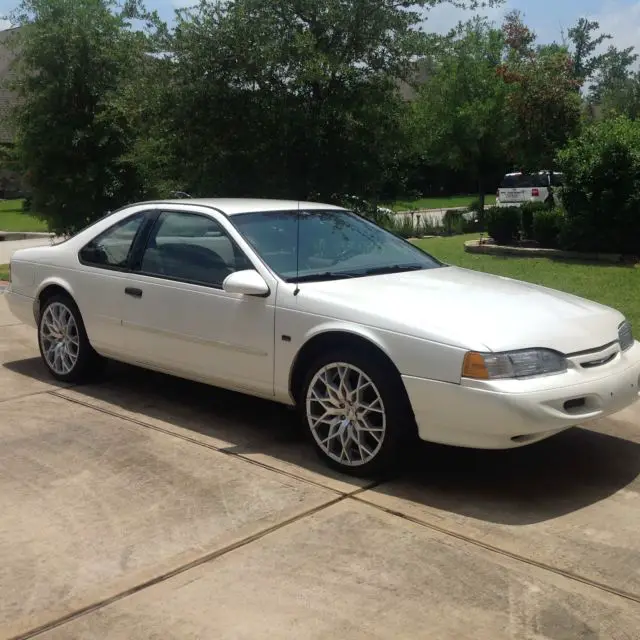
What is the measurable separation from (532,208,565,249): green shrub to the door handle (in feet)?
32.7

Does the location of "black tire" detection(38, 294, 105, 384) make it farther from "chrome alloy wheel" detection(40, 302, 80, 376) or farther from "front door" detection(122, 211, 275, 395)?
"front door" detection(122, 211, 275, 395)

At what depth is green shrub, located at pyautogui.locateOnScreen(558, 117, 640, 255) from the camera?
13.2m

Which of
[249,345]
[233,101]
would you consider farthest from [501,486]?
[233,101]

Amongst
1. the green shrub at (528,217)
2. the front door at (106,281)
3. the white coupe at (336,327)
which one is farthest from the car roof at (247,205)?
the green shrub at (528,217)

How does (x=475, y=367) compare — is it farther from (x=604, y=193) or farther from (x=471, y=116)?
(x=471, y=116)

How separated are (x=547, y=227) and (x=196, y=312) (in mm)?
Result: 10425

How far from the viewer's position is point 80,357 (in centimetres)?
662

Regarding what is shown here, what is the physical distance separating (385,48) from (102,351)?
5.18m

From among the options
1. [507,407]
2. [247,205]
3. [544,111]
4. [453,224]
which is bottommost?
[507,407]

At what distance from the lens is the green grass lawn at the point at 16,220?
87.3 feet

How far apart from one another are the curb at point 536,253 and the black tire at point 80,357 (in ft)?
30.3

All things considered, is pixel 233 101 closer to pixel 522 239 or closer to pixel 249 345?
pixel 249 345

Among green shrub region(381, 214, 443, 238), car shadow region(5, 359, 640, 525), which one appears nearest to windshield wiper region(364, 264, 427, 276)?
car shadow region(5, 359, 640, 525)

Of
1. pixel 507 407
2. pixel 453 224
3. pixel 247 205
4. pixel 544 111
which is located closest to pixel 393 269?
pixel 247 205
